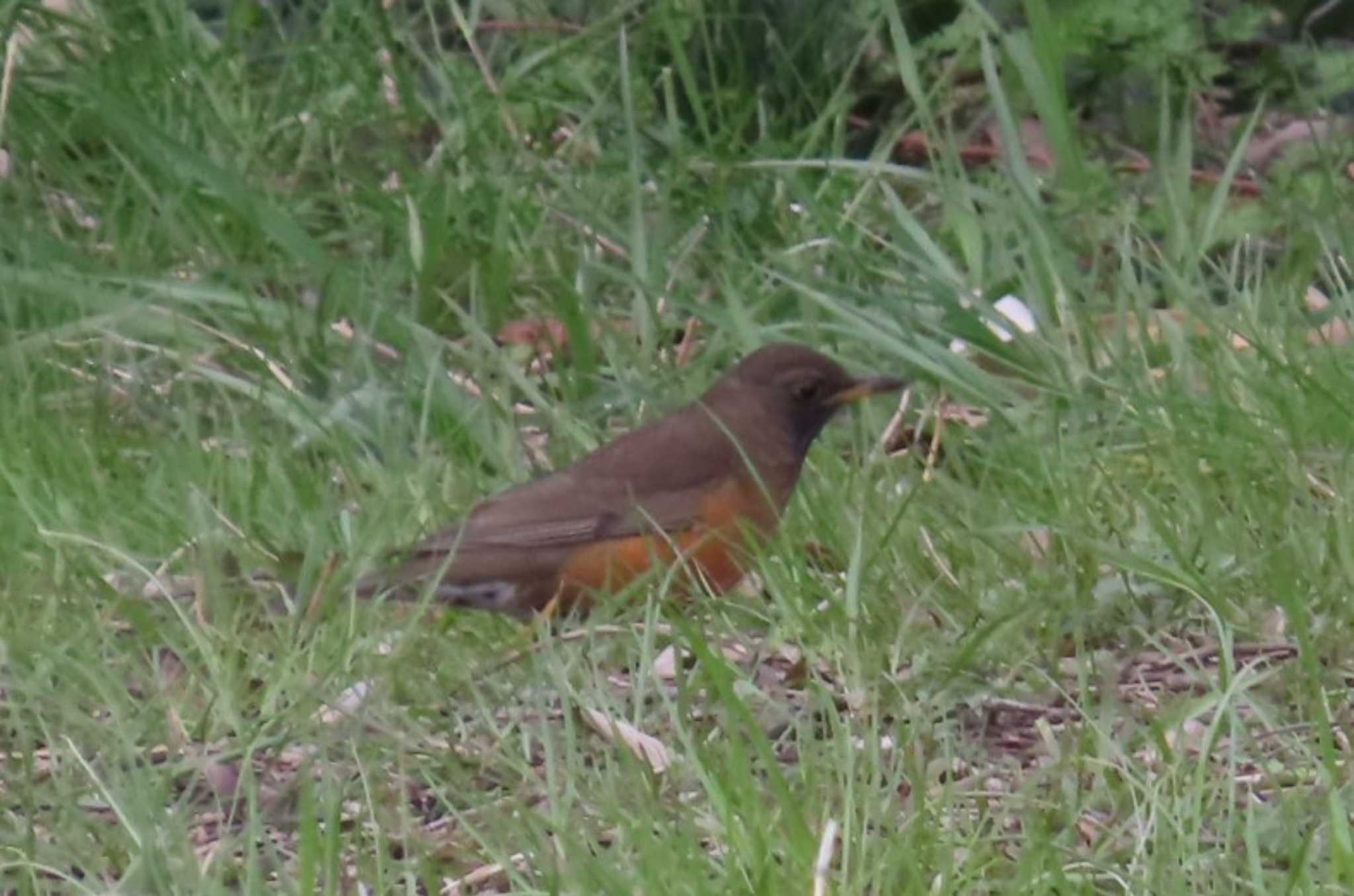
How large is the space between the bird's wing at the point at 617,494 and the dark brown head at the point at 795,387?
0.16 metres

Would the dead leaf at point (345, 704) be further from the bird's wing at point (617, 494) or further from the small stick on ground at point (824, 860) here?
the small stick on ground at point (824, 860)

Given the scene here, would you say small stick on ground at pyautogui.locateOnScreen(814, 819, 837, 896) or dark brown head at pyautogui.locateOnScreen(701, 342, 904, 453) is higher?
small stick on ground at pyautogui.locateOnScreen(814, 819, 837, 896)

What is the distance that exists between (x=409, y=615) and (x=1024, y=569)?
37.1 inches

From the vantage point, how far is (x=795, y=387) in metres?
5.68

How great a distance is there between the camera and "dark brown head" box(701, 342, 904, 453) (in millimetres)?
5625

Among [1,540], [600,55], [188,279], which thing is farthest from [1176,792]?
[600,55]

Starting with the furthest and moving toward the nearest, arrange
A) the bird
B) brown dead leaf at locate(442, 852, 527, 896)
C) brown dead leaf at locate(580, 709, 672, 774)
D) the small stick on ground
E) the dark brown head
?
1. the dark brown head
2. the bird
3. brown dead leaf at locate(580, 709, 672, 774)
4. brown dead leaf at locate(442, 852, 527, 896)
5. the small stick on ground

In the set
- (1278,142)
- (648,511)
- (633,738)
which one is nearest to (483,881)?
(633,738)

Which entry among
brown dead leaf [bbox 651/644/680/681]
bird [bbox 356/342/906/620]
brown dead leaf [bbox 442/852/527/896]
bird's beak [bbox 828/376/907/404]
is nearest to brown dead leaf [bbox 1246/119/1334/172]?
bird's beak [bbox 828/376/907/404]

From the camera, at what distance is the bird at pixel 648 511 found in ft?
16.3

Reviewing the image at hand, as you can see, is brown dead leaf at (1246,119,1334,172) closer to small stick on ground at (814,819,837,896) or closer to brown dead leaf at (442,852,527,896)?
brown dead leaf at (442,852,527,896)

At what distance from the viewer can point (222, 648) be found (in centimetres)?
454

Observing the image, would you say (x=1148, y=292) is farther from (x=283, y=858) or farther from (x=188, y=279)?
(x=283, y=858)

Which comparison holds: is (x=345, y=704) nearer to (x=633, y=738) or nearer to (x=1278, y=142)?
(x=633, y=738)
